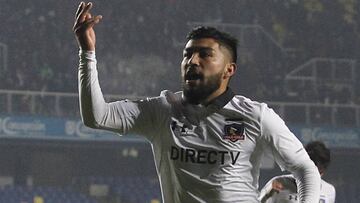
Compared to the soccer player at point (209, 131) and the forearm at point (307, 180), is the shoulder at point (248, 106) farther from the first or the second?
the forearm at point (307, 180)

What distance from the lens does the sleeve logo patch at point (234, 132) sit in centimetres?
168

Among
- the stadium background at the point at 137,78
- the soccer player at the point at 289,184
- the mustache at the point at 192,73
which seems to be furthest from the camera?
the stadium background at the point at 137,78

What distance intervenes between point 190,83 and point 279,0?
17.9ft

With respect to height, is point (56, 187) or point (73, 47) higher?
point (73, 47)

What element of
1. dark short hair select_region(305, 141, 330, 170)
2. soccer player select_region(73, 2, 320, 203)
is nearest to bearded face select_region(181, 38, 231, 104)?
soccer player select_region(73, 2, 320, 203)

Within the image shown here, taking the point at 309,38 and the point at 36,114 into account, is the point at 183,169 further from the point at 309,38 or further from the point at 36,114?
the point at 309,38

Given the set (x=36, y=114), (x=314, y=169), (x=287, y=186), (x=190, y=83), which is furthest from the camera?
(x=36, y=114)

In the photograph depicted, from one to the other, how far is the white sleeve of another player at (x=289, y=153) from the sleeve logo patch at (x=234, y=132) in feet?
0.14

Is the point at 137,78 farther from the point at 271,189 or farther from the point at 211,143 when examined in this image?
the point at 211,143

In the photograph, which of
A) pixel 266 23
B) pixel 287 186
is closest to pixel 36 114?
pixel 266 23

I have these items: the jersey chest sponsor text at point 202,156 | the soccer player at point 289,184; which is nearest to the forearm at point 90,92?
the jersey chest sponsor text at point 202,156

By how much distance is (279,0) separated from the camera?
698 cm

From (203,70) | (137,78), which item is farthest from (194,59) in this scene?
(137,78)

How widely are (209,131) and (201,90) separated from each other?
0.09 meters
